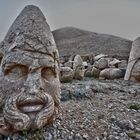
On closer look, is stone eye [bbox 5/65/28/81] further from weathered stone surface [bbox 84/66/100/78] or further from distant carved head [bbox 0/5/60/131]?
weathered stone surface [bbox 84/66/100/78]

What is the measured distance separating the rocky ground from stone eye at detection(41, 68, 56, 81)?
922 mm

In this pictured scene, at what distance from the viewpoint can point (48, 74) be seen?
509 centimetres

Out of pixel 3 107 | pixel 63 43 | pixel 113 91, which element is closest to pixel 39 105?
pixel 3 107

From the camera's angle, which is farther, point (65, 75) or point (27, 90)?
point (65, 75)

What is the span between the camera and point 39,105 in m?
4.64

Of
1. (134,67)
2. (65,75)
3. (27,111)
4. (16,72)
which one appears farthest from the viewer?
(134,67)

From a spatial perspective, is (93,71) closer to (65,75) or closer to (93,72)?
(93,72)

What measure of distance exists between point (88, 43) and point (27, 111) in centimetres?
2333

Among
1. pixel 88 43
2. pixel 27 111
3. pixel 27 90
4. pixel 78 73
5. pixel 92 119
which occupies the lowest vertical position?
pixel 88 43

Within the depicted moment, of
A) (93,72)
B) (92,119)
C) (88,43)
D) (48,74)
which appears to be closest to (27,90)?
(48,74)

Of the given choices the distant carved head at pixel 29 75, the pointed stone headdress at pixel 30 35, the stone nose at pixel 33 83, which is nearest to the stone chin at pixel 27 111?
the distant carved head at pixel 29 75

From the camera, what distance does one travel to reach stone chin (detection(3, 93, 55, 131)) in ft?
14.2

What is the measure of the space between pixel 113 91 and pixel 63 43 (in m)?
20.0

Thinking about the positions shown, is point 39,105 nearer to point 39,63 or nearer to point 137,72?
point 39,63
